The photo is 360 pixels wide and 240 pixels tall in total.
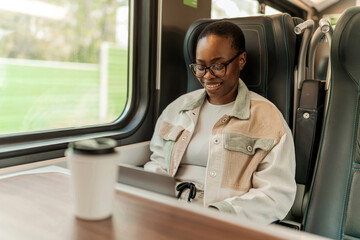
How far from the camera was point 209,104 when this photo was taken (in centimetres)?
163

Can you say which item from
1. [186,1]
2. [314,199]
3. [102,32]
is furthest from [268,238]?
[186,1]

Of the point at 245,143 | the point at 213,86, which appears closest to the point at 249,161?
the point at 245,143

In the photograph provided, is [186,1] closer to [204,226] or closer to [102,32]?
[102,32]

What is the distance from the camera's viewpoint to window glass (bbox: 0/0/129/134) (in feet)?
4.83

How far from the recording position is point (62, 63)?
1.67 meters

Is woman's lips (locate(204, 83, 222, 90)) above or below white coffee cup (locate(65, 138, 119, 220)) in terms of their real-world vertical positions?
above

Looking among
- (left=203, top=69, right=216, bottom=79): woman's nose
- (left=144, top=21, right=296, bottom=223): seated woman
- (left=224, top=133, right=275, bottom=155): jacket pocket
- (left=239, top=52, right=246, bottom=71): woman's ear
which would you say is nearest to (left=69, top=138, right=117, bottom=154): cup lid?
(left=144, top=21, right=296, bottom=223): seated woman

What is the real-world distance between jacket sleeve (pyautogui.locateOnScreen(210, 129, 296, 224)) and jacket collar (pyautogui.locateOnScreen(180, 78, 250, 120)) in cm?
19

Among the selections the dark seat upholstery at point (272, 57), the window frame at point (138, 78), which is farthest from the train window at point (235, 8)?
the dark seat upholstery at point (272, 57)

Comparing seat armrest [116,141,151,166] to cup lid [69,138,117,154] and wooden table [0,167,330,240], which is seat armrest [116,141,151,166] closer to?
wooden table [0,167,330,240]

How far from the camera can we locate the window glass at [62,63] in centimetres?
147

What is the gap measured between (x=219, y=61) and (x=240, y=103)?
20 centimetres

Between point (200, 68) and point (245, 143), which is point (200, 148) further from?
point (200, 68)

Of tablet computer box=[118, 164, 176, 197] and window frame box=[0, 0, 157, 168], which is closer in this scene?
tablet computer box=[118, 164, 176, 197]
